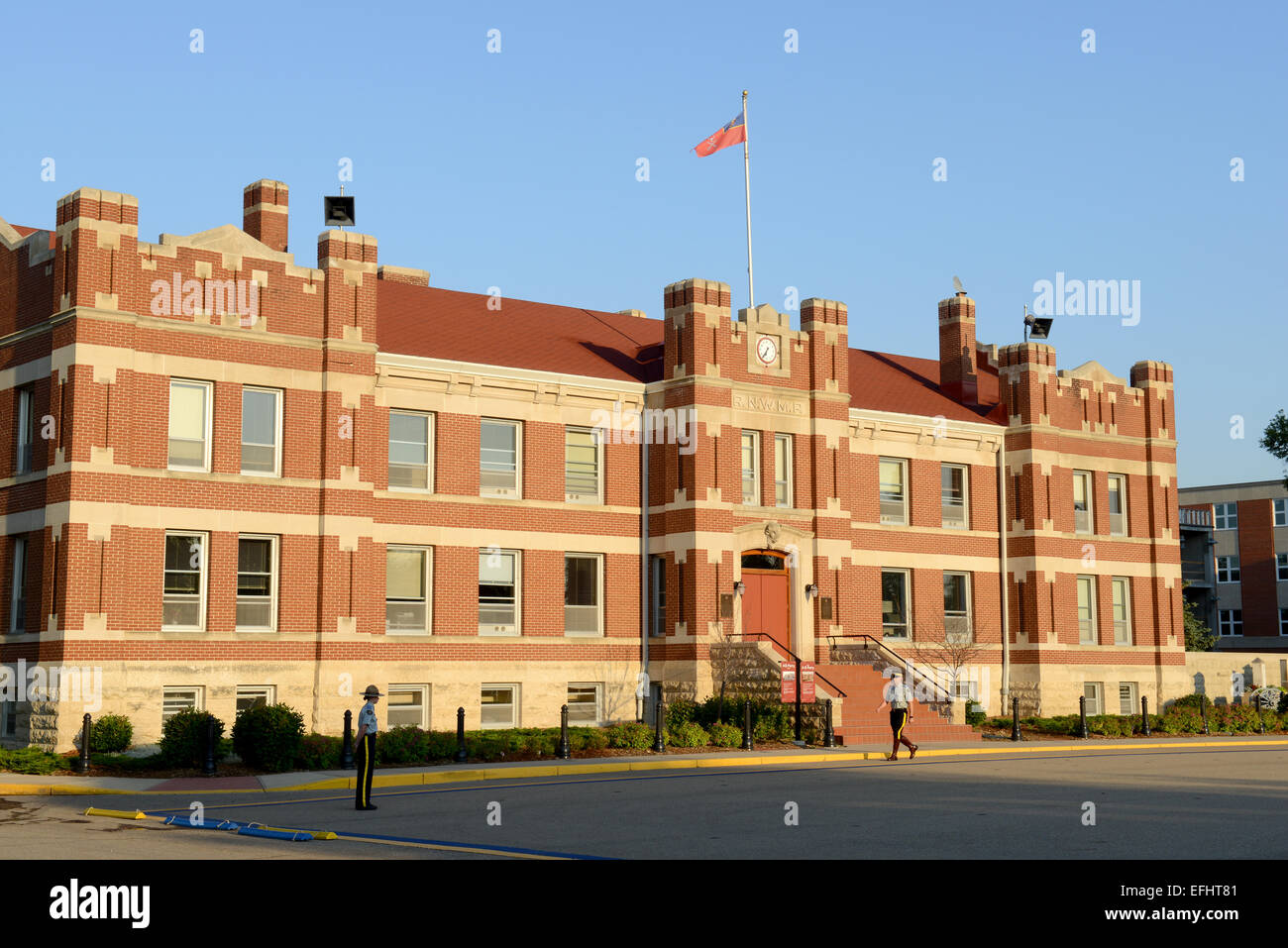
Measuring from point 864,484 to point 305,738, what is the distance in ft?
68.1

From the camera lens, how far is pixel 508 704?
3631 cm

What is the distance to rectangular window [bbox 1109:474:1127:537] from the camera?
47.8 meters

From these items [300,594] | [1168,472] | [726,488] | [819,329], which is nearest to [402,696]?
[300,594]

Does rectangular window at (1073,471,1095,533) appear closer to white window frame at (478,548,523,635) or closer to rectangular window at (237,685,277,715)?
white window frame at (478,548,523,635)

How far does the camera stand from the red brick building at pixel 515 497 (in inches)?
1215

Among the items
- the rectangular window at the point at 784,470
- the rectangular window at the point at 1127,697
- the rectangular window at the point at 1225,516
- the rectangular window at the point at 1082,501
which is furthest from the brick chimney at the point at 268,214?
the rectangular window at the point at 1225,516

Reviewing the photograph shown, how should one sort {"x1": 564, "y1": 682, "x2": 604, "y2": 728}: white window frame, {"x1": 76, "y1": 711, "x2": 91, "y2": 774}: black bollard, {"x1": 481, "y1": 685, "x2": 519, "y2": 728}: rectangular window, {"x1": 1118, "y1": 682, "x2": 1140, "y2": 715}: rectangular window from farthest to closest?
{"x1": 1118, "y1": 682, "x2": 1140, "y2": 715}: rectangular window, {"x1": 564, "y1": 682, "x2": 604, "y2": 728}: white window frame, {"x1": 481, "y1": 685, "x2": 519, "y2": 728}: rectangular window, {"x1": 76, "y1": 711, "x2": 91, "y2": 774}: black bollard

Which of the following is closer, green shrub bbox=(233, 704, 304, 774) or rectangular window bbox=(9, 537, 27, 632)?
green shrub bbox=(233, 704, 304, 774)

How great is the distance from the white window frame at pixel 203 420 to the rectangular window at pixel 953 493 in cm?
2292

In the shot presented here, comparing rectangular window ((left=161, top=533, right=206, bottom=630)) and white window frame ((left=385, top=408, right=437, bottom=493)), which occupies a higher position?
white window frame ((left=385, top=408, right=437, bottom=493))

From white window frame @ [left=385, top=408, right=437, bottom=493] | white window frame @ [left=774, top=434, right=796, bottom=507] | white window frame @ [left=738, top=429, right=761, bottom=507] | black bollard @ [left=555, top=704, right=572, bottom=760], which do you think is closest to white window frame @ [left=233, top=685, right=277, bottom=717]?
white window frame @ [left=385, top=408, right=437, bottom=493]

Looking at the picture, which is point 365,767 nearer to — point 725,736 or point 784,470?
point 725,736

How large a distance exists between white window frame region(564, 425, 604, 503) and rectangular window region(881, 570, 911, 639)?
1015 centimetres
